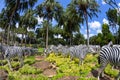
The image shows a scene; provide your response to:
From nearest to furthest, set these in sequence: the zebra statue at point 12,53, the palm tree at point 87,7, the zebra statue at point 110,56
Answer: the zebra statue at point 110,56 < the zebra statue at point 12,53 < the palm tree at point 87,7

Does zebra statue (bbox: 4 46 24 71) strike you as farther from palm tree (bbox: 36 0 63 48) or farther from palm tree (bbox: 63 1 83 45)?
palm tree (bbox: 63 1 83 45)

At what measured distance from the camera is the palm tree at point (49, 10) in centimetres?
4297

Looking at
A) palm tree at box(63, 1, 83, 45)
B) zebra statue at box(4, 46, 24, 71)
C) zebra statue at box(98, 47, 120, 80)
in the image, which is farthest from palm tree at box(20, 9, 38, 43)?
zebra statue at box(98, 47, 120, 80)

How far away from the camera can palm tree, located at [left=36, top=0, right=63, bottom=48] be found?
43.0 metres

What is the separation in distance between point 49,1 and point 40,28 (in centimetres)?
5010

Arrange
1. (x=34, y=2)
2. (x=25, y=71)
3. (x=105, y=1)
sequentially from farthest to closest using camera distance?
(x=34, y=2) < (x=105, y=1) < (x=25, y=71)

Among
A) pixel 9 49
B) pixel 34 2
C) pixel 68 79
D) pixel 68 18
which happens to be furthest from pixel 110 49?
pixel 68 18

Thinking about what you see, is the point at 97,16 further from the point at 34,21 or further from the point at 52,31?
the point at 52,31

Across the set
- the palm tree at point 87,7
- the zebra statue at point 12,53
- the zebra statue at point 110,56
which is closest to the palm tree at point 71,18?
the palm tree at point 87,7

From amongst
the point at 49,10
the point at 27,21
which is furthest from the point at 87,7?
the point at 27,21

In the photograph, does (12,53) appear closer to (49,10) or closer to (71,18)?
(49,10)

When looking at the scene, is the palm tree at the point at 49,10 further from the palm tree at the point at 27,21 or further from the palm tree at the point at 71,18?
the palm tree at the point at 27,21

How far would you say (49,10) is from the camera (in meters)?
43.5

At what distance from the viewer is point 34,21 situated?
67.6m
